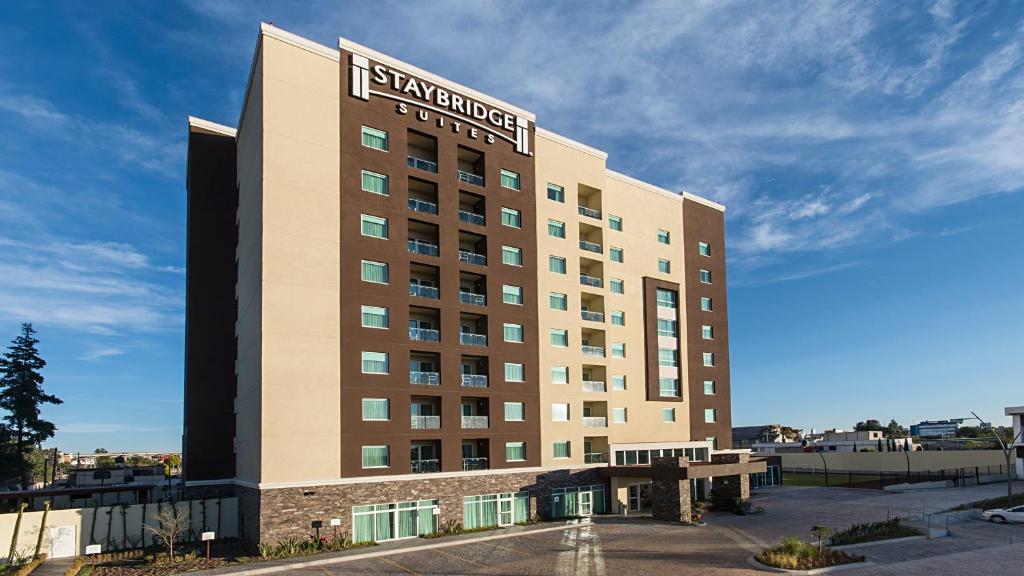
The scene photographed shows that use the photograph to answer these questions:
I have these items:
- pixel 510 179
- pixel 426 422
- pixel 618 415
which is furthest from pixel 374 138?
pixel 618 415

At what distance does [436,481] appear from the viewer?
148 feet

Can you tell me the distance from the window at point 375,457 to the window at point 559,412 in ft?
48.2

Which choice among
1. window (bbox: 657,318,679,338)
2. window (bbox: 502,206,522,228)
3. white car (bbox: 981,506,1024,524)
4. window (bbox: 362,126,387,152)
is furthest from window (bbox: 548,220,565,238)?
white car (bbox: 981,506,1024,524)

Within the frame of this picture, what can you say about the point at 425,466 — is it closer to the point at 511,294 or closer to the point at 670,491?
the point at 511,294

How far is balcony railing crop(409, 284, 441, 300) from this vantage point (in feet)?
152

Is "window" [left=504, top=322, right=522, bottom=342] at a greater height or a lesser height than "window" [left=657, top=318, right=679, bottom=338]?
lesser

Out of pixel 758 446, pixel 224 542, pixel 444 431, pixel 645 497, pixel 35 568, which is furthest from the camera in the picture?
pixel 758 446

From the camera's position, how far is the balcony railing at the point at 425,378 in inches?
1786

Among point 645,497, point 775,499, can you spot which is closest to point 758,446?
point 775,499

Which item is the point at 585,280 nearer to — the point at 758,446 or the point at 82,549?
the point at 82,549

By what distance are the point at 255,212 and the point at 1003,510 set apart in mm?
53822

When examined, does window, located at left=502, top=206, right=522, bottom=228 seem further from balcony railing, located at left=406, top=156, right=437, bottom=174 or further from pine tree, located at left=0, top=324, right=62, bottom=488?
pine tree, located at left=0, top=324, right=62, bottom=488

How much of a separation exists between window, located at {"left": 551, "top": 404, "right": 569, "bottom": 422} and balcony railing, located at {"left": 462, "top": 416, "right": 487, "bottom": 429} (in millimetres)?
6679

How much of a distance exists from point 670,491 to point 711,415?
1903cm
